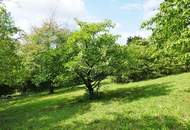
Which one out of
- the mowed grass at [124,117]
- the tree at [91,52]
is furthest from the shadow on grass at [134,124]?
the tree at [91,52]

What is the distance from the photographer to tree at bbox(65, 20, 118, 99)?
31516 mm

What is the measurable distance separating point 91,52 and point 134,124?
47.7 ft

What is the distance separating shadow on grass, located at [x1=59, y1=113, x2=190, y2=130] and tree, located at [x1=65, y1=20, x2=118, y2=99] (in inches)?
436

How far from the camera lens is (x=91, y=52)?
31.8 m

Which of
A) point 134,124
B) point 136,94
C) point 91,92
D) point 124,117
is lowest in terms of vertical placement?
point 134,124

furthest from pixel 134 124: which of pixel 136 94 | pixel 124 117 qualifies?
pixel 136 94

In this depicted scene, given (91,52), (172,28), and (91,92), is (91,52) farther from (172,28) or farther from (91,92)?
(172,28)

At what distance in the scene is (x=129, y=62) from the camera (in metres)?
33.2

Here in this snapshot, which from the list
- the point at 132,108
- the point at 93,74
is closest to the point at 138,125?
the point at 132,108

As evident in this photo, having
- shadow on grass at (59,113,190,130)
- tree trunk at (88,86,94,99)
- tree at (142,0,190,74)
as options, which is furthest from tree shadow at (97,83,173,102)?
shadow on grass at (59,113,190,130)

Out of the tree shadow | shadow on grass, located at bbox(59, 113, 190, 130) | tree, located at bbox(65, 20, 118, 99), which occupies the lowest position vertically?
shadow on grass, located at bbox(59, 113, 190, 130)

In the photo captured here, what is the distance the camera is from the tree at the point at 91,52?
31516 millimetres

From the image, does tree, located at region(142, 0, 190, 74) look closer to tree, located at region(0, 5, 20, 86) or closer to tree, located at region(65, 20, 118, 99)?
tree, located at region(65, 20, 118, 99)

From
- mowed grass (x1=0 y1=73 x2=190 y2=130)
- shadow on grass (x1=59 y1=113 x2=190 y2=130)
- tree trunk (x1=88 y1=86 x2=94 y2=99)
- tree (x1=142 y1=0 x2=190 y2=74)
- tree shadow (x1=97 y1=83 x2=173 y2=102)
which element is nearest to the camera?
shadow on grass (x1=59 y1=113 x2=190 y2=130)
